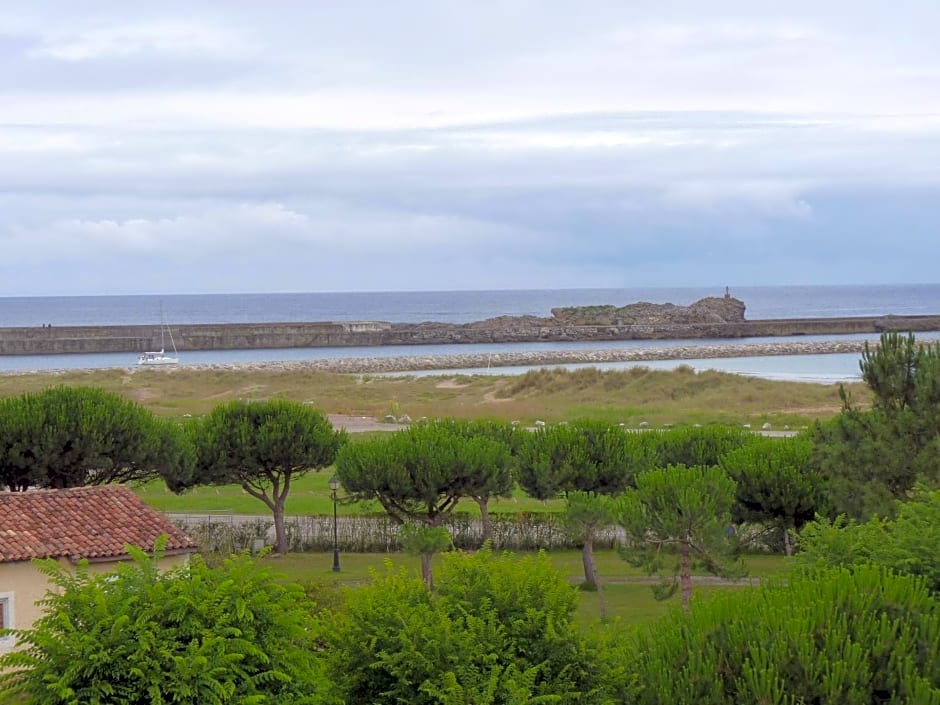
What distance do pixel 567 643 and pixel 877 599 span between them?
3290 millimetres

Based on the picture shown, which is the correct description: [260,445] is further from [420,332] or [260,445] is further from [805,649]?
[420,332]

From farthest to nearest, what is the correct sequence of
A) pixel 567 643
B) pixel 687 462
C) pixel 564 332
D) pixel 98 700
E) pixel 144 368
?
pixel 564 332 → pixel 144 368 → pixel 687 462 → pixel 567 643 → pixel 98 700

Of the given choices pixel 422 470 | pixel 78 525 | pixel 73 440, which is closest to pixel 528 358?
pixel 422 470

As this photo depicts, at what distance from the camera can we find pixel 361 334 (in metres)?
145

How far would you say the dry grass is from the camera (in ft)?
192

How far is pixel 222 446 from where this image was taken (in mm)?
33125

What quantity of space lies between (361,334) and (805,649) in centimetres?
13600

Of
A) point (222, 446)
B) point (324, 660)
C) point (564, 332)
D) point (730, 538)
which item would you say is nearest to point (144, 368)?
point (564, 332)

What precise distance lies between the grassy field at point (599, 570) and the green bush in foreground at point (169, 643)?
11.0 m

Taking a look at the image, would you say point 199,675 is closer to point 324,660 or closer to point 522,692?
→ point 324,660

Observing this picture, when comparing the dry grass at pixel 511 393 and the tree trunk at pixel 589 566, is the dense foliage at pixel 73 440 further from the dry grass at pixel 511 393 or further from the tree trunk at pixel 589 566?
the dry grass at pixel 511 393

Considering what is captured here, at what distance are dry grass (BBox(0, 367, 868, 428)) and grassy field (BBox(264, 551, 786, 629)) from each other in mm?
23177

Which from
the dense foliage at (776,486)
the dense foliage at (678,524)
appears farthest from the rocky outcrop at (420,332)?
the dense foliage at (678,524)

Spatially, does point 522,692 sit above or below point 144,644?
below
